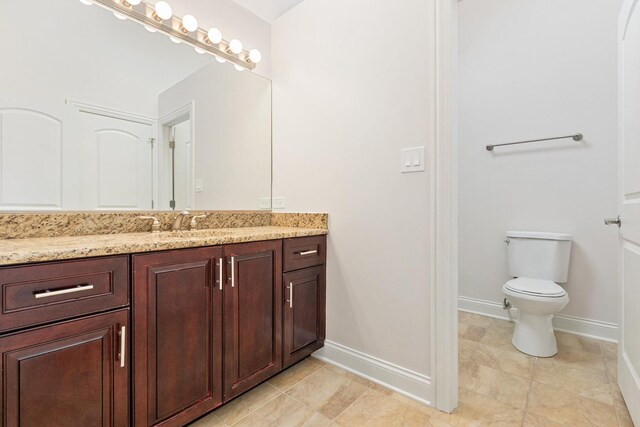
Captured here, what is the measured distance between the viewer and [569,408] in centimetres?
137

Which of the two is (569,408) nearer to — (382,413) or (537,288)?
(537,288)

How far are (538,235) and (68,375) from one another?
9.09 feet

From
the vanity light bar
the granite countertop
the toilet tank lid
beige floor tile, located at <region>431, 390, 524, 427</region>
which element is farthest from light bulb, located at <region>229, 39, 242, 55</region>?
the toilet tank lid

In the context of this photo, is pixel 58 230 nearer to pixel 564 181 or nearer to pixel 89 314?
pixel 89 314

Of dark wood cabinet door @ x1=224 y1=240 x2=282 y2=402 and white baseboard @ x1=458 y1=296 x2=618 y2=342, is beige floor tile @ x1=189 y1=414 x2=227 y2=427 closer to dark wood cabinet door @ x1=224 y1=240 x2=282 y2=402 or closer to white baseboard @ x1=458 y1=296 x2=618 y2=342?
dark wood cabinet door @ x1=224 y1=240 x2=282 y2=402

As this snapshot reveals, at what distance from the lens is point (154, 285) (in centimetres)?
108

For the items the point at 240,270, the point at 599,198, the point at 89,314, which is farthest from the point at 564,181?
the point at 89,314

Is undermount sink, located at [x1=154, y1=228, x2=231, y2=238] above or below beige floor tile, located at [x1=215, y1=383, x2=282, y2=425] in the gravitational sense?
above

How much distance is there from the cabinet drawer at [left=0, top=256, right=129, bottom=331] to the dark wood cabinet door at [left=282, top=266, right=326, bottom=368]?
0.80 meters

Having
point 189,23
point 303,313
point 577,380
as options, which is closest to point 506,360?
point 577,380

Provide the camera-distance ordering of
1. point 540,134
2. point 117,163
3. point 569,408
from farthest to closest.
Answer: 1. point 540,134
2. point 117,163
3. point 569,408

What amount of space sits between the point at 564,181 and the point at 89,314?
2.92 meters

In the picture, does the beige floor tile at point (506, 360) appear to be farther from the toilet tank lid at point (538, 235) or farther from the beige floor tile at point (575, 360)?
the toilet tank lid at point (538, 235)

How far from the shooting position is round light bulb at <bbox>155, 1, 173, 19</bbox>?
1531mm
